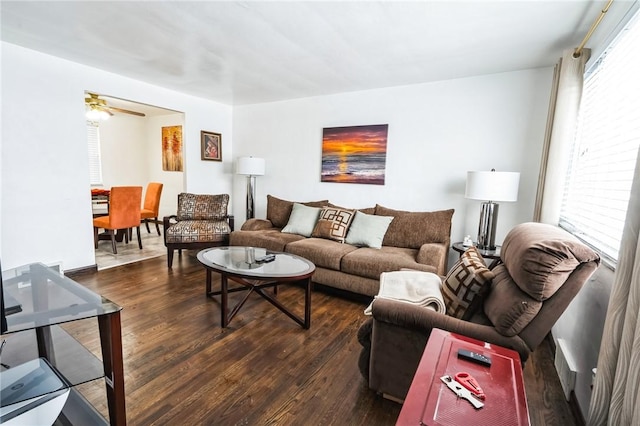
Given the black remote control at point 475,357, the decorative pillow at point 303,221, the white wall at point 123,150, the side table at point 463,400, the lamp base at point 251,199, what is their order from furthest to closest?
the white wall at point 123,150, the lamp base at point 251,199, the decorative pillow at point 303,221, the black remote control at point 475,357, the side table at point 463,400

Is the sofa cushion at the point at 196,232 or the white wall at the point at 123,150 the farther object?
the white wall at the point at 123,150

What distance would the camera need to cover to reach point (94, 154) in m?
5.84

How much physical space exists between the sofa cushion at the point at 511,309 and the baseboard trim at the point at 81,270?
13.3ft

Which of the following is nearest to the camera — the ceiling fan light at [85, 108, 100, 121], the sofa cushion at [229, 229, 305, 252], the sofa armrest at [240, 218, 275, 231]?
the sofa cushion at [229, 229, 305, 252]

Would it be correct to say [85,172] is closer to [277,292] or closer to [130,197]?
[130,197]

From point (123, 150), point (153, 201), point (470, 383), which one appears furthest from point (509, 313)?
point (123, 150)

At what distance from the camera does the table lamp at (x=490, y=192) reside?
2.70m

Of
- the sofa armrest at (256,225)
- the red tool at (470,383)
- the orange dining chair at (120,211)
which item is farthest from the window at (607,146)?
the orange dining chair at (120,211)

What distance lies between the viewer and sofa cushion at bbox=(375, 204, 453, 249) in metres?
3.21

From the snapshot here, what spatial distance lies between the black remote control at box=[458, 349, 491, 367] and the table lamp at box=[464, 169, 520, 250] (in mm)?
1940

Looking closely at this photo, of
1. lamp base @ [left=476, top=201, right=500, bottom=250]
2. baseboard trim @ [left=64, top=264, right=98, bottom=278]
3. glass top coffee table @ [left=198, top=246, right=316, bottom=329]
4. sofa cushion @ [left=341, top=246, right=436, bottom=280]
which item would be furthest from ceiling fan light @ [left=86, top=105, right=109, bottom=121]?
lamp base @ [left=476, top=201, right=500, bottom=250]

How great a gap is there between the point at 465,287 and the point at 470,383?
700 mm

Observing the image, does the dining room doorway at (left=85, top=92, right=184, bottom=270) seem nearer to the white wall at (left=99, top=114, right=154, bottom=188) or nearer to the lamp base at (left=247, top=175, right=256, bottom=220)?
the white wall at (left=99, top=114, right=154, bottom=188)

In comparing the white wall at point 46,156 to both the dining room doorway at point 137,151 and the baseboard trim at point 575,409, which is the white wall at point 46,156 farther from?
the baseboard trim at point 575,409
